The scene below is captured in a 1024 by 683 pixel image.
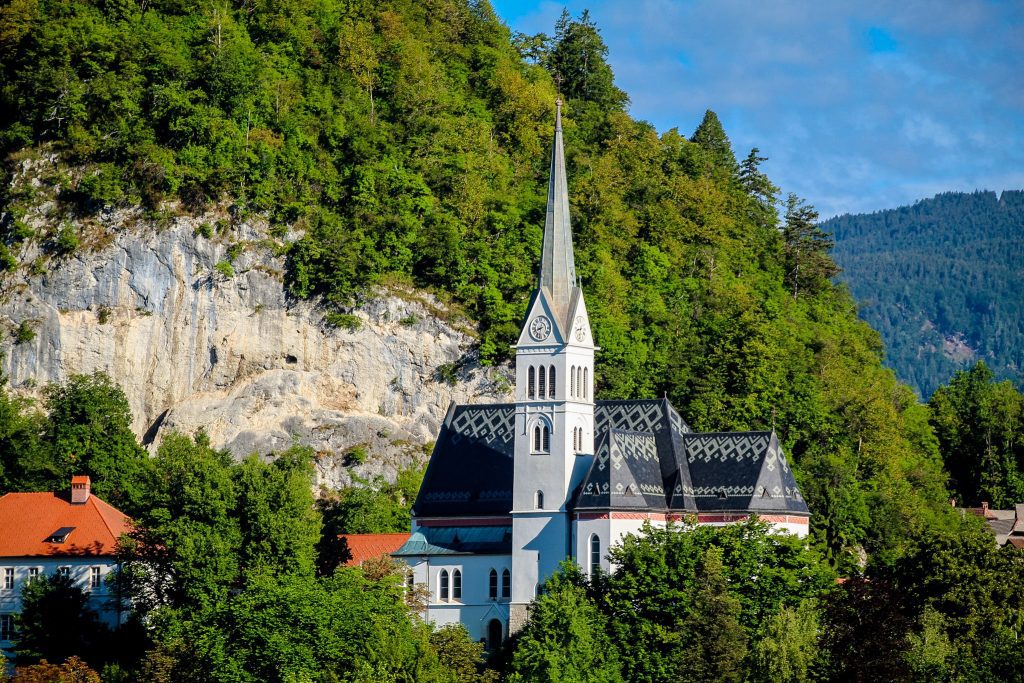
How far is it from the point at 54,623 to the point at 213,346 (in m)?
21.0

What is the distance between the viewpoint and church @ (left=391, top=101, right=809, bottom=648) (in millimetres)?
81500

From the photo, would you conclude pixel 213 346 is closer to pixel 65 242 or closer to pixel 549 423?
pixel 65 242

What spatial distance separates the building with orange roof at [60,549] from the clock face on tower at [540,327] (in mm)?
21715

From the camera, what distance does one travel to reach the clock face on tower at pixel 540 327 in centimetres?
8444

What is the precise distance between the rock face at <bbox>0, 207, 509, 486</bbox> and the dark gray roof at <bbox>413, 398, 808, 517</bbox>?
387 inches

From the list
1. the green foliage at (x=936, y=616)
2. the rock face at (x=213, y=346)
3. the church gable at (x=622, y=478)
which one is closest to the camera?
the green foliage at (x=936, y=616)

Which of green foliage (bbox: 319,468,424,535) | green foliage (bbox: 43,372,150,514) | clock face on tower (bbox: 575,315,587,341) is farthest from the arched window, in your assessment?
green foliage (bbox: 43,372,150,514)

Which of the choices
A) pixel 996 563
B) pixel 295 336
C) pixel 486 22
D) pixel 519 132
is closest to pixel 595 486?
pixel 996 563

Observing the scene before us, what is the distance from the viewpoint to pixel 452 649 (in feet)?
253

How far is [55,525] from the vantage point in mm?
88812

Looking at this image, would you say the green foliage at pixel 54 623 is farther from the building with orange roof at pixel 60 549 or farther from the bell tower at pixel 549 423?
the bell tower at pixel 549 423

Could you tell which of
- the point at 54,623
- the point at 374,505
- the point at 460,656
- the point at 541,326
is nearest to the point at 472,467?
the point at 374,505

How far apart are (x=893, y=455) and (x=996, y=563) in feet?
91.9

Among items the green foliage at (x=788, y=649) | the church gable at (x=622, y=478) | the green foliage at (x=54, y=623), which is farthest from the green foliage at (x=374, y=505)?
the green foliage at (x=788, y=649)
